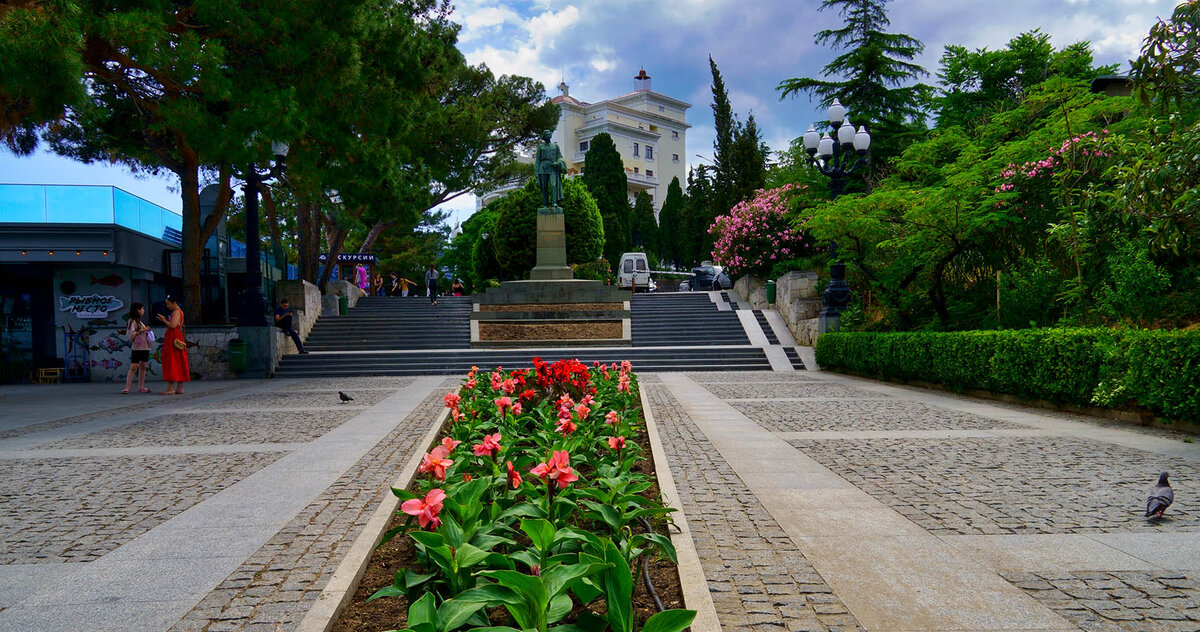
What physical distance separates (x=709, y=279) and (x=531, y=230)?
368 inches

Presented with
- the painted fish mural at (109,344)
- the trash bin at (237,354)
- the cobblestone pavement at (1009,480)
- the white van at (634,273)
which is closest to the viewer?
the cobblestone pavement at (1009,480)

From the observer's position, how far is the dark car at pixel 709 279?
111ft

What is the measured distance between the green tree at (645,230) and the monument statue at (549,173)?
36252mm

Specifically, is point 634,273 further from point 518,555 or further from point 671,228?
point 518,555

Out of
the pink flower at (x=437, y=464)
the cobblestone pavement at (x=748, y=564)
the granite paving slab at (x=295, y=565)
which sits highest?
the pink flower at (x=437, y=464)

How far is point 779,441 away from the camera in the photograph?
7.26 metres

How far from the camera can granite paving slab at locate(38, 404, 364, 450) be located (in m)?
7.84

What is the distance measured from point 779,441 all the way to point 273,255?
76.6 ft

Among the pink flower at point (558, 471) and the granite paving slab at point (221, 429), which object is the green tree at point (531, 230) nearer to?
the granite paving slab at point (221, 429)

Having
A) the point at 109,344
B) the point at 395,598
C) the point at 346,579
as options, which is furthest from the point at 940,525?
the point at 109,344

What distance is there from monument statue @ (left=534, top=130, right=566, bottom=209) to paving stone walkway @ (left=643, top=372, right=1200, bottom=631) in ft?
Result: 59.0

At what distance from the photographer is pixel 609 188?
174 feet

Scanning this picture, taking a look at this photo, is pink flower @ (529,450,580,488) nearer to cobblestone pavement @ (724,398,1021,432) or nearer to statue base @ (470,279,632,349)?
cobblestone pavement @ (724,398,1021,432)

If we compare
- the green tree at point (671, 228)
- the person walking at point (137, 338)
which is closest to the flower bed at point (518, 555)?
the person walking at point (137, 338)
